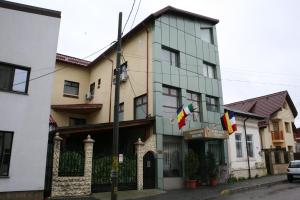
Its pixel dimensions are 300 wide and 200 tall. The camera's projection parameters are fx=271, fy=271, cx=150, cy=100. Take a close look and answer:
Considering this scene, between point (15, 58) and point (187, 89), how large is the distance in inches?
432

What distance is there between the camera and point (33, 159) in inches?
468

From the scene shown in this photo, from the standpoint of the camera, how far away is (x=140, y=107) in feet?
60.0

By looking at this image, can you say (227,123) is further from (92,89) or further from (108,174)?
(92,89)

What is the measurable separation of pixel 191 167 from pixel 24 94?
Result: 10089 mm

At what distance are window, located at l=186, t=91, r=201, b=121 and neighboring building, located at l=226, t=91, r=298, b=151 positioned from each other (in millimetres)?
11513

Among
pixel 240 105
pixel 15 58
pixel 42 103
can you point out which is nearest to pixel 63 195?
pixel 42 103

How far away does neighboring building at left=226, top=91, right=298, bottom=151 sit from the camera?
28.4 metres

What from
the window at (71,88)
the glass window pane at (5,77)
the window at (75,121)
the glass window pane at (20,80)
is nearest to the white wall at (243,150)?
the window at (75,121)

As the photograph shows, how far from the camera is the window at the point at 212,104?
66.8 feet

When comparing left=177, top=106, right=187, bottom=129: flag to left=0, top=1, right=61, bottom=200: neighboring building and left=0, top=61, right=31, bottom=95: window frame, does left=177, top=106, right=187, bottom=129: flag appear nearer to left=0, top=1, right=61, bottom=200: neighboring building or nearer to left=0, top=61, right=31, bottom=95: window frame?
left=0, top=1, right=61, bottom=200: neighboring building

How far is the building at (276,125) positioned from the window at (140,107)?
13355 millimetres

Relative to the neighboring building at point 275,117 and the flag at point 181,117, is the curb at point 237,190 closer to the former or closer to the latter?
the flag at point 181,117

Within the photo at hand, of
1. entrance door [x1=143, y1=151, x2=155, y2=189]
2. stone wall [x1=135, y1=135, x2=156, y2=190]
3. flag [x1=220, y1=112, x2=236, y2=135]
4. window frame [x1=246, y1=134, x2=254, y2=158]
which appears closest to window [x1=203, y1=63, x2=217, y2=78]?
flag [x1=220, y1=112, x2=236, y2=135]

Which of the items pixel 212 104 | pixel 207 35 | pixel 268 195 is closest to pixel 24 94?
pixel 268 195
